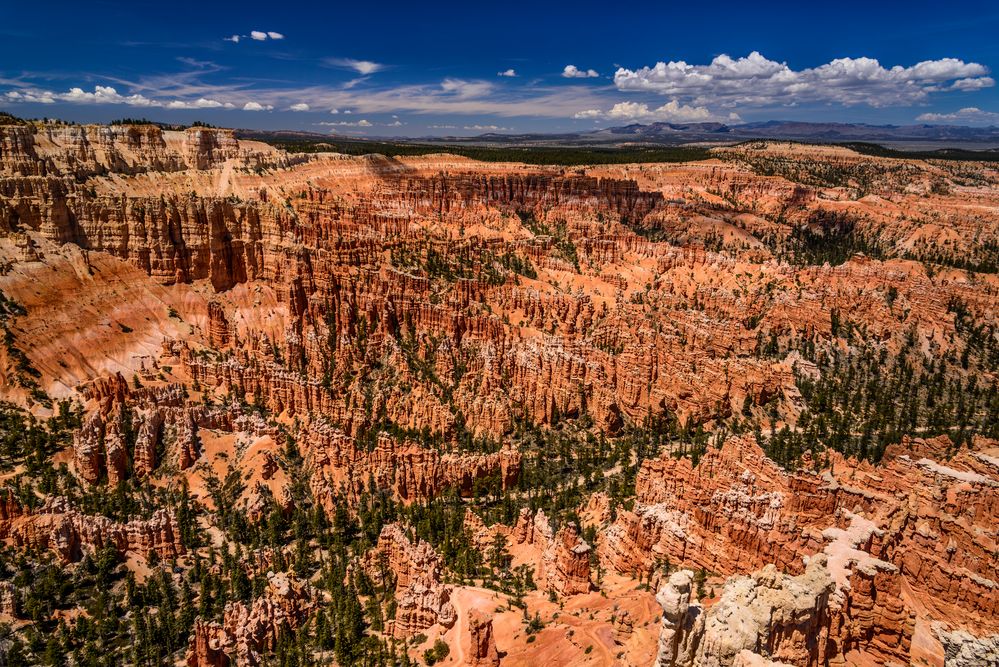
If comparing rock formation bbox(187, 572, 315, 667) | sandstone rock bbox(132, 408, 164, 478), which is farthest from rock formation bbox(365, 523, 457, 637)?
sandstone rock bbox(132, 408, 164, 478)

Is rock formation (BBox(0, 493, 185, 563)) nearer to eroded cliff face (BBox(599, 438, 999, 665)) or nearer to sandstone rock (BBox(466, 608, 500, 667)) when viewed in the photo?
sandstone rock (BBox(466, 608, 500, 667))

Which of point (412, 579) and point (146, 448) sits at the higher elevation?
point (146, 448)

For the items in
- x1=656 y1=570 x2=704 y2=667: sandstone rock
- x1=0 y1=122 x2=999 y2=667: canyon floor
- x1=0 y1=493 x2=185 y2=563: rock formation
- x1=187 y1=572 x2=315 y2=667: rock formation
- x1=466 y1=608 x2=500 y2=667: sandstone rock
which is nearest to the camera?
x1=656 y1=570 x2=704 y2=667: sandstone rock

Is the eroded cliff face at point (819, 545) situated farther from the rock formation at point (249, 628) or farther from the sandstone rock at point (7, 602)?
the sandstone rock at point (7, 602)

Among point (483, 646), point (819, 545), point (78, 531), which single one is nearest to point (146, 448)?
point (78, 531)

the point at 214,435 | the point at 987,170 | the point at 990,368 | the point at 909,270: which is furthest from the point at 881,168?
the point at 214,435

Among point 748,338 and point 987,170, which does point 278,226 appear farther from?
point 987,170

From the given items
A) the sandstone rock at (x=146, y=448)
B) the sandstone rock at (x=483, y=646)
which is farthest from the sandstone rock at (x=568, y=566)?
the sandstone rock at (x=146, y=448)

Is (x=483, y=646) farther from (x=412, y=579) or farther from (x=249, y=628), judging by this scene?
(x=249, y=628)

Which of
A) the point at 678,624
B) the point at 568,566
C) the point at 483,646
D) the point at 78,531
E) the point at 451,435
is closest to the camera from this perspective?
the point at 678,624
